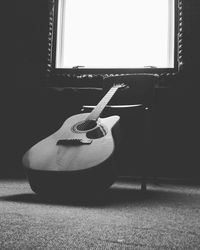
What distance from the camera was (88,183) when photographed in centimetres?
149

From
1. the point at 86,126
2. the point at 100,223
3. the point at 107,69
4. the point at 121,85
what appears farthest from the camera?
the point at 107,69

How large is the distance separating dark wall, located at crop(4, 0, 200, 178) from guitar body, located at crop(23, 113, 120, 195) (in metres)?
0.84

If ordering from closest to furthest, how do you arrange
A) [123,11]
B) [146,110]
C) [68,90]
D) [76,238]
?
[76,238], [146,110], [68,90], [123,11]

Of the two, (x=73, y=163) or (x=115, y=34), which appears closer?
(x=73, y=163)

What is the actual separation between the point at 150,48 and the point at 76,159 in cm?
182

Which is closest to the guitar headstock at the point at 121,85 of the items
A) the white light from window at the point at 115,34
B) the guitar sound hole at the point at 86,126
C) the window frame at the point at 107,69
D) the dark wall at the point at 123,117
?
the dark wall at the point at 123,117

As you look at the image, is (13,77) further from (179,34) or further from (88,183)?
(88,183)

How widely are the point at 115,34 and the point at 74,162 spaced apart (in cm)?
189

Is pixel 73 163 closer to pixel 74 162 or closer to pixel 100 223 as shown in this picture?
pixel 74 162

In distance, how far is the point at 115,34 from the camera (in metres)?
3.07

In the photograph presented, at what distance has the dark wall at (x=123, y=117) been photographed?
8.52ft

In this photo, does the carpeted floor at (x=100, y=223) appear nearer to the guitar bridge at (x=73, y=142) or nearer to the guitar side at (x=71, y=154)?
the guitar side at (x=71, y=154)

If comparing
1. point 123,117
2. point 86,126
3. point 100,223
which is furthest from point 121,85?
point 100,223

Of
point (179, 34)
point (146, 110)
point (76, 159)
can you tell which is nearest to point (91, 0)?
point (179, 34)
